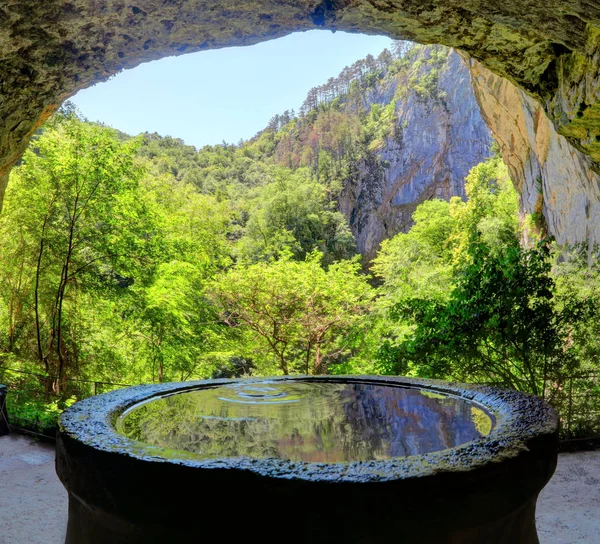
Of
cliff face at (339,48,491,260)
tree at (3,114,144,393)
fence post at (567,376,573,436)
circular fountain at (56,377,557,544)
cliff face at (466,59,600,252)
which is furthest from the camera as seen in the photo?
cliff face at (339,48,491,260)

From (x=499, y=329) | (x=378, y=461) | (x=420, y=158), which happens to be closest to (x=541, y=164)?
(x=499, y=329)

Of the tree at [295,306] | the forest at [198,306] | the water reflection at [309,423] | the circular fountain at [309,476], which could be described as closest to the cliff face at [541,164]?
the forest at [198,306]

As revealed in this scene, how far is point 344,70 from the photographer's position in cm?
6216

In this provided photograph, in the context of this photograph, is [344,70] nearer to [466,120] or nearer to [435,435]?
[466,120]

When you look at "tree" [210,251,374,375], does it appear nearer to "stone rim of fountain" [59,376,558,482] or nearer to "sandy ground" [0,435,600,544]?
"sandy ground" [0,435,600,544]

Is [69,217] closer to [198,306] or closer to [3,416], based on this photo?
[198,306]

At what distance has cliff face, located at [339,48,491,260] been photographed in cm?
4153

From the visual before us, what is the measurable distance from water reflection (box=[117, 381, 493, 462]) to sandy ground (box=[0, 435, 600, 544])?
1541mm

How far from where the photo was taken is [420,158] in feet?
142

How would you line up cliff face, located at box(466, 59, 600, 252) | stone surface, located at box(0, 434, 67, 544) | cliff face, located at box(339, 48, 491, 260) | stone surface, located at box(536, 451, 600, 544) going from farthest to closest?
1. cliff face, located at box(339, 48, 491, 260)
2. cliff face, located at box(466, 59, 600, 252)
3. stone surface, located at box(0, 434, 67, 544)
4. stone surface, located at box(536, 451, 600, 544)

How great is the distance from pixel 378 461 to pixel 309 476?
205 millimetres

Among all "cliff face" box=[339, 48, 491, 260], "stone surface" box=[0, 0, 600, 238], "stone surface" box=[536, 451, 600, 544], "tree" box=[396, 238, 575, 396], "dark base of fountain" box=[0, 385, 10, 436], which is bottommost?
"dark base of fountain" box=[0, 385, 10, 436]

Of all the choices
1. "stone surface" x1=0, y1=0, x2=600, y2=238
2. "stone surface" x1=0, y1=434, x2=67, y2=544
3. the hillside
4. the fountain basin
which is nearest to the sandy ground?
"stone surface" x1=0, y1=434, x2=67, y2=544

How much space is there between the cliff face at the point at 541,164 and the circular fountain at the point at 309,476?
24.6 feet
